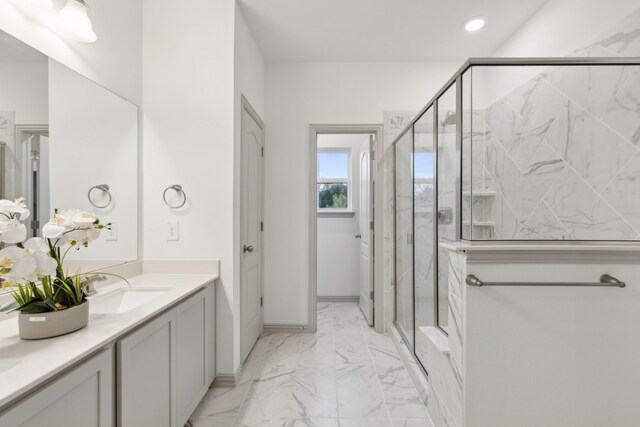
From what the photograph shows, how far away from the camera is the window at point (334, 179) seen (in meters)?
4.37

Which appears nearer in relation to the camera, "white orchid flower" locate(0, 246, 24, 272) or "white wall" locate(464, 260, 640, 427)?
"white orchid flower" locate(0, 246, 24, 272)

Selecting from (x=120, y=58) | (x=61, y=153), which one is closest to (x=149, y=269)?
(x=61, y=153)

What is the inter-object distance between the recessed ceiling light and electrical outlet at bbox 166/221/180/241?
9.01ft

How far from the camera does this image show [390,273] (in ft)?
10.1

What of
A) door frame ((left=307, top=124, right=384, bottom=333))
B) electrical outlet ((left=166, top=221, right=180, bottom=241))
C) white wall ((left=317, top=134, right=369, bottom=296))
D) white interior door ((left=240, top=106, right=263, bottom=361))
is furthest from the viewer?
white wall ((left=317, top=134, right=369, bottom=296))

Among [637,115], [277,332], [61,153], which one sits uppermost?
[637,115]

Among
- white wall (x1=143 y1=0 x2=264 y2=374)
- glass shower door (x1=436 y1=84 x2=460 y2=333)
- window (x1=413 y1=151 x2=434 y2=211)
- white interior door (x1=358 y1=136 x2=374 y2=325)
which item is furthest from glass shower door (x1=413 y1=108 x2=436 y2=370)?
white wall (x1=143 y1=0 x2=264 y2=374)

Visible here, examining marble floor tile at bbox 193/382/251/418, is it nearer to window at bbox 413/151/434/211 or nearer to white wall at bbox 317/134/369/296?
window at bbox 413/151/434/211

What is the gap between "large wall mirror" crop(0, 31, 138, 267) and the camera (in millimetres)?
1256

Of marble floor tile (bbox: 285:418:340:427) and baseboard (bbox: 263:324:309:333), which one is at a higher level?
baseboard (bbox: 263:324:309:333)

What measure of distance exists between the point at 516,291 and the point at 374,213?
1.84 metres

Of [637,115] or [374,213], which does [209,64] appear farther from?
[637,115]

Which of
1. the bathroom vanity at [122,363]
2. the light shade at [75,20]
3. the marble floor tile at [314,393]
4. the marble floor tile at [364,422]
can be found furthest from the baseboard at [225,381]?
the light shade at [75,20]

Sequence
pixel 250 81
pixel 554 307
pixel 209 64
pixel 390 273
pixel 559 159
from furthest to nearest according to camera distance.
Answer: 1. pixel 390 273
2. pixel 250 81
3. pixel 209 64
4. pixel 559 159
5. pixel 554 307
